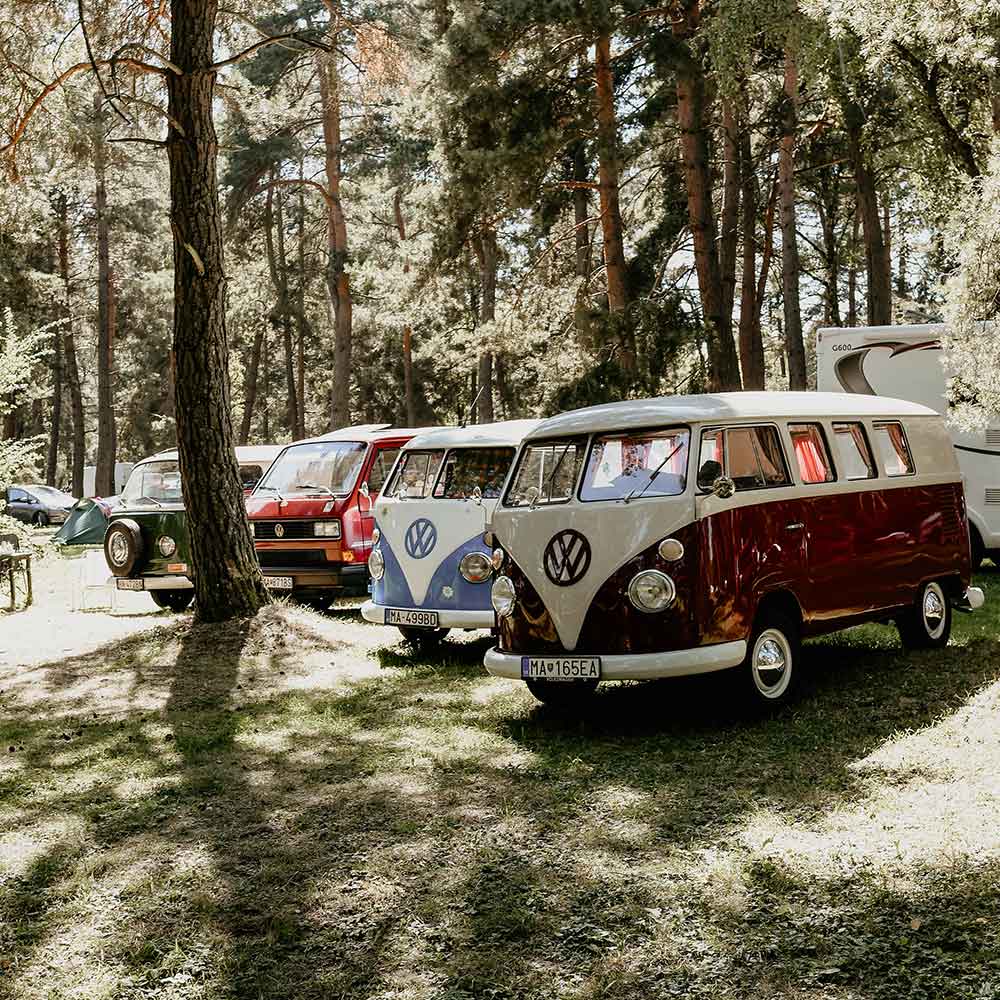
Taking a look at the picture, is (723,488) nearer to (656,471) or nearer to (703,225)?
(656,471)

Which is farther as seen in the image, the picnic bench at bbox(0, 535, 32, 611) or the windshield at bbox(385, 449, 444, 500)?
the picnic bench at bbox(0, 535, 32, 611)

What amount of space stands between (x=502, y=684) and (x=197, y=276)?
5136 millimetres

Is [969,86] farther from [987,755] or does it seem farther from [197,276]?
[987,755]

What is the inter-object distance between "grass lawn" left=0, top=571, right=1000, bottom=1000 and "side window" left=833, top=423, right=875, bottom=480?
5.05 feet

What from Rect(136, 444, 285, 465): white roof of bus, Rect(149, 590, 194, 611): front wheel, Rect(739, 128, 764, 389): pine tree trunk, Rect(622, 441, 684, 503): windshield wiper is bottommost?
Rect(149, 590, 194, 611): front wheel

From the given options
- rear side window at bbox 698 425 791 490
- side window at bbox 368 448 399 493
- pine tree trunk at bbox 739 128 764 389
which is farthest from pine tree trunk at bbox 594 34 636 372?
rear side window at bbox 698 425 791 490

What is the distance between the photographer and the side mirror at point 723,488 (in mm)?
7527

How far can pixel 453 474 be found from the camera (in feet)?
36.4

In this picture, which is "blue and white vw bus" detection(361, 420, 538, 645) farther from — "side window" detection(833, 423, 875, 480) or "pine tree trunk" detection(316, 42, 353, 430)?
"pine tree trunk" detection(316, 42, 353, 430)

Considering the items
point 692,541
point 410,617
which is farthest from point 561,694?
point 410,617

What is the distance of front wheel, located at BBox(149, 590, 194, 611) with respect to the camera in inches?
617

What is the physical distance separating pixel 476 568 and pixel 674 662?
325 cm

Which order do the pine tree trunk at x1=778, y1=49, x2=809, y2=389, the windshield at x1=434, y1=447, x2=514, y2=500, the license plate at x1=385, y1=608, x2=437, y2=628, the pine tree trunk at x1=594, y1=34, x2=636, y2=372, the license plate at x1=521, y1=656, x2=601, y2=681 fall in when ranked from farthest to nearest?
the pine tree trunk at x1=778, y1=49, x2=809, y2=389 → the pine tree trunk at x1=594, y1=34, x2=636, y2=372 → the windshield at x1=434, y1=447, x2=514, y2=500 → the license plate at x1=385, y1=608, x2=437, y2=628 → the license plate at x1=521, y1=656, x2=601, y2=681

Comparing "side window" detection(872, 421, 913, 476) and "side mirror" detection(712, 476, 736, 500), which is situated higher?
"side window" detection(872, 421, 913, 476)
